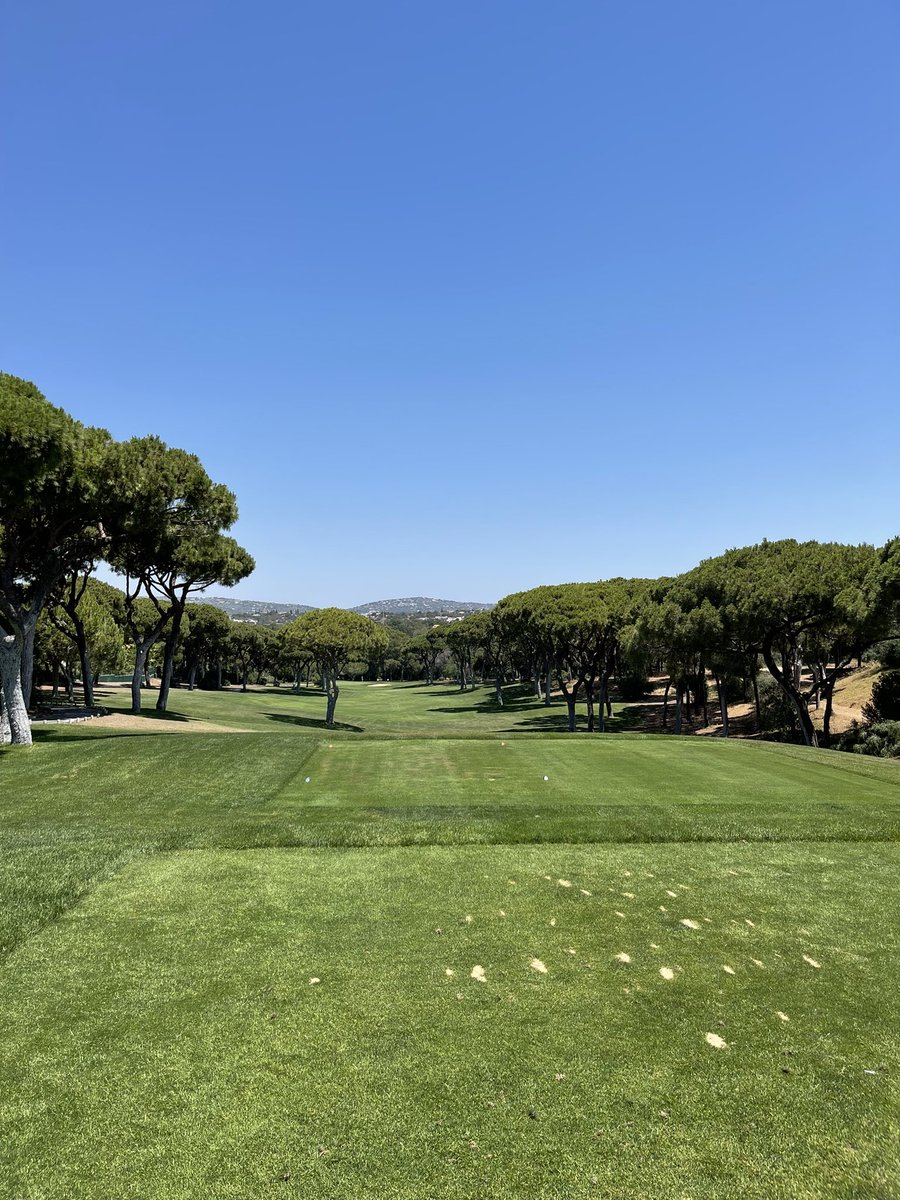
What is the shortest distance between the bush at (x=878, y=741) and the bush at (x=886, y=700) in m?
2.91

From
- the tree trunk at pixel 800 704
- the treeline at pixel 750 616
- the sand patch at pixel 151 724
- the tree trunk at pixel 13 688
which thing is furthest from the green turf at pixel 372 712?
the tree trunk at pixel 800 704

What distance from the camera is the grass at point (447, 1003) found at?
3877 millimetres

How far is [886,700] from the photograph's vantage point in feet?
114

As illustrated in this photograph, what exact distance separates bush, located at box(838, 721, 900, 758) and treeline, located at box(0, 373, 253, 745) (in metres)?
30.6

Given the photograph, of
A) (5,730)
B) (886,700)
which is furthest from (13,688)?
(886,700)

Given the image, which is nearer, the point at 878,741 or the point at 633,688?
the point at 878,741

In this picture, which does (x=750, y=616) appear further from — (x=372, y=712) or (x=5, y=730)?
(x=372, y=712)

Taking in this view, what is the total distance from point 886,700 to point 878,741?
6510 millimetres

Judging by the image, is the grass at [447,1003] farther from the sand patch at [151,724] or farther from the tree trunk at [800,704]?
the tree trunk at [800,704]

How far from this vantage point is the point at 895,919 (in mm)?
7504

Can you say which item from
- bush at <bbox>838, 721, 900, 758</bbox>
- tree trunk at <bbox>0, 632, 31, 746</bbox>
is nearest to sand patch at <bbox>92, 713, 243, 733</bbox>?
tree trunk at <bbox>0, 632, 31, 746</bbox>

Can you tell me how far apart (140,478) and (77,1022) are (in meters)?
20.8

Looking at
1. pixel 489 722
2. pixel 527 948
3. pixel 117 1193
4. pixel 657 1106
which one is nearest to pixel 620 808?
pixel 527 948

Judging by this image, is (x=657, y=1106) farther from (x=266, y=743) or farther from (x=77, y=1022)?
(x=266, y=743)
